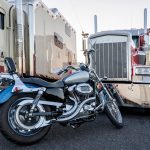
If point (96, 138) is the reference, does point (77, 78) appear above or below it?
above

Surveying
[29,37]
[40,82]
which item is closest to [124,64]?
[29,37]

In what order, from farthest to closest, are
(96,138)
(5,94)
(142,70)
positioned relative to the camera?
(142,70) < (96,138) < (5,94)

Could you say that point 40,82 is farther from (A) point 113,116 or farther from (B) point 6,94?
(A) point 113,116

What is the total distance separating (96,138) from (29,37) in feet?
9.55

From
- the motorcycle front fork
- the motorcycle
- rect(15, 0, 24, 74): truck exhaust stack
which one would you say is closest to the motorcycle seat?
the motorcycle

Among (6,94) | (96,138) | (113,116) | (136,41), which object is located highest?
(136,41)

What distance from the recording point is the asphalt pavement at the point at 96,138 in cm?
475

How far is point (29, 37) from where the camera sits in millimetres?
7270

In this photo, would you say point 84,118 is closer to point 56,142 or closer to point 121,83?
point 56,142

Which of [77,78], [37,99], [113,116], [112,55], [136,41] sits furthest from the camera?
[136,41]

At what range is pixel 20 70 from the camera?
23.2ft

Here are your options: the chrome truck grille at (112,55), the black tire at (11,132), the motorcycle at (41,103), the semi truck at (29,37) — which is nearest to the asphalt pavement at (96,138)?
the black tire at (11,132)

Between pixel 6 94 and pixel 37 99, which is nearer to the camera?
pixel 6 94

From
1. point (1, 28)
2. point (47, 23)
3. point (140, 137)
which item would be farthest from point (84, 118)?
point (47, 23)
